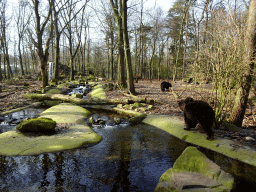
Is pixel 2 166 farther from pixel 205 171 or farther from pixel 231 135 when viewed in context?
pixel 231 135

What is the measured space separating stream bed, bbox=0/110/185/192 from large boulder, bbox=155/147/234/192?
0.45 m

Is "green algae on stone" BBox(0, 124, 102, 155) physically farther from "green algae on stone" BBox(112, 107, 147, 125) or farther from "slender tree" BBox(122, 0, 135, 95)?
"slender tree" BBox(122, 0, 135, 95)

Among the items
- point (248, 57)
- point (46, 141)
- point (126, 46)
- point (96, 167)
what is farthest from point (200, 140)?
point (126, 46)

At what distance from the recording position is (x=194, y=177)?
131 inches

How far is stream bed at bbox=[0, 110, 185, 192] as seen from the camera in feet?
11.3

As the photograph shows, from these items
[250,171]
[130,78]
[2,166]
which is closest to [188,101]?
[250,171]

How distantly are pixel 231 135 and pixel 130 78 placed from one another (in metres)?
8.11

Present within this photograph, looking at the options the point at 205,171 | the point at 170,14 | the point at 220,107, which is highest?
the point at 170,14

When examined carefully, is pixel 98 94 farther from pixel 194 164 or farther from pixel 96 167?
pixel 194 164

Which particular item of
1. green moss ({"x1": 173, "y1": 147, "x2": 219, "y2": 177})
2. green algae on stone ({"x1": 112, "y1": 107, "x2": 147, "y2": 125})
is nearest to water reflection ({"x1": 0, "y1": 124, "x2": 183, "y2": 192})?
green moss ({"x1": 173, "y1": 147, "x2": 219, "y2": 177})

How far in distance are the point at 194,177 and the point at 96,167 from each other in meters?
2.13

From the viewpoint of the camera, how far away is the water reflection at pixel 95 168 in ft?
11.2

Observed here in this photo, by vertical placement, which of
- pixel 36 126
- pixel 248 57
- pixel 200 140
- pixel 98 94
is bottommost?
pixel 200 140

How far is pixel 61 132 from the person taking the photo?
6.17 meters
